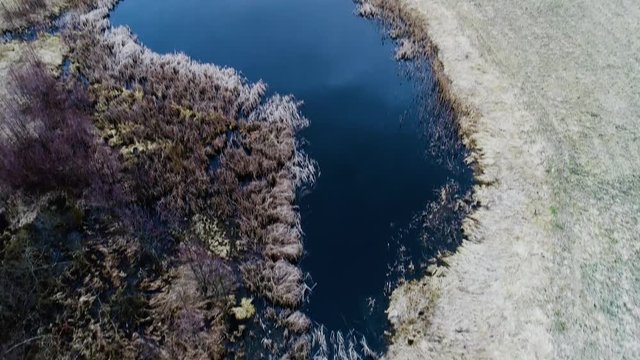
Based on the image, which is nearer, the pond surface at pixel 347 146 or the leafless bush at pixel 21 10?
the pond surface at pixel 347 146

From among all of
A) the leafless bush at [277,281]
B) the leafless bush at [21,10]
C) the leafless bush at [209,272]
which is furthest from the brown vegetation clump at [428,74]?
the leafless bush at [21,10]

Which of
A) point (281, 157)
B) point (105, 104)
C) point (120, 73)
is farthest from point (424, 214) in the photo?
point (120, 73)

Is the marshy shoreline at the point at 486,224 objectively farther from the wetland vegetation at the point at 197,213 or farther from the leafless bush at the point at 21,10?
the leafless bush at the point at 21,10

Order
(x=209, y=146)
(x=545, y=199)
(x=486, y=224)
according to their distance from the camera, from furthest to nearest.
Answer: (x=209, y=146) → (x=545, y=199) → (x=486, y=224)

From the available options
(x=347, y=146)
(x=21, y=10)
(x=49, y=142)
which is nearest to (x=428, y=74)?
(x=347, y=146)

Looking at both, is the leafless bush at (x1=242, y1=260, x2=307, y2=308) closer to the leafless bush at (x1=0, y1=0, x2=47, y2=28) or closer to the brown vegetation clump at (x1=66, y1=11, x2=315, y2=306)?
the brown vegetation clump at (x1=66, y1=11, x2=315, y2=306)

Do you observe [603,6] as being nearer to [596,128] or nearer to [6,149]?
[596,128]

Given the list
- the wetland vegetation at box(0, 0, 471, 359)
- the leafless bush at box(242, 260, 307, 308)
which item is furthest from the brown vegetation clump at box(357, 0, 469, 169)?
the leafless bush at box(242, 260, 307, 308)

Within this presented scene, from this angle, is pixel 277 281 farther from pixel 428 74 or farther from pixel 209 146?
pixel 428 74

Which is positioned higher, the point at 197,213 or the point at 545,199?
the point at 197,213

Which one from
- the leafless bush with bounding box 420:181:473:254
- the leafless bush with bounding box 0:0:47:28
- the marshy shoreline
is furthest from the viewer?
the leafless bush with bounding box 0:0:47:28
